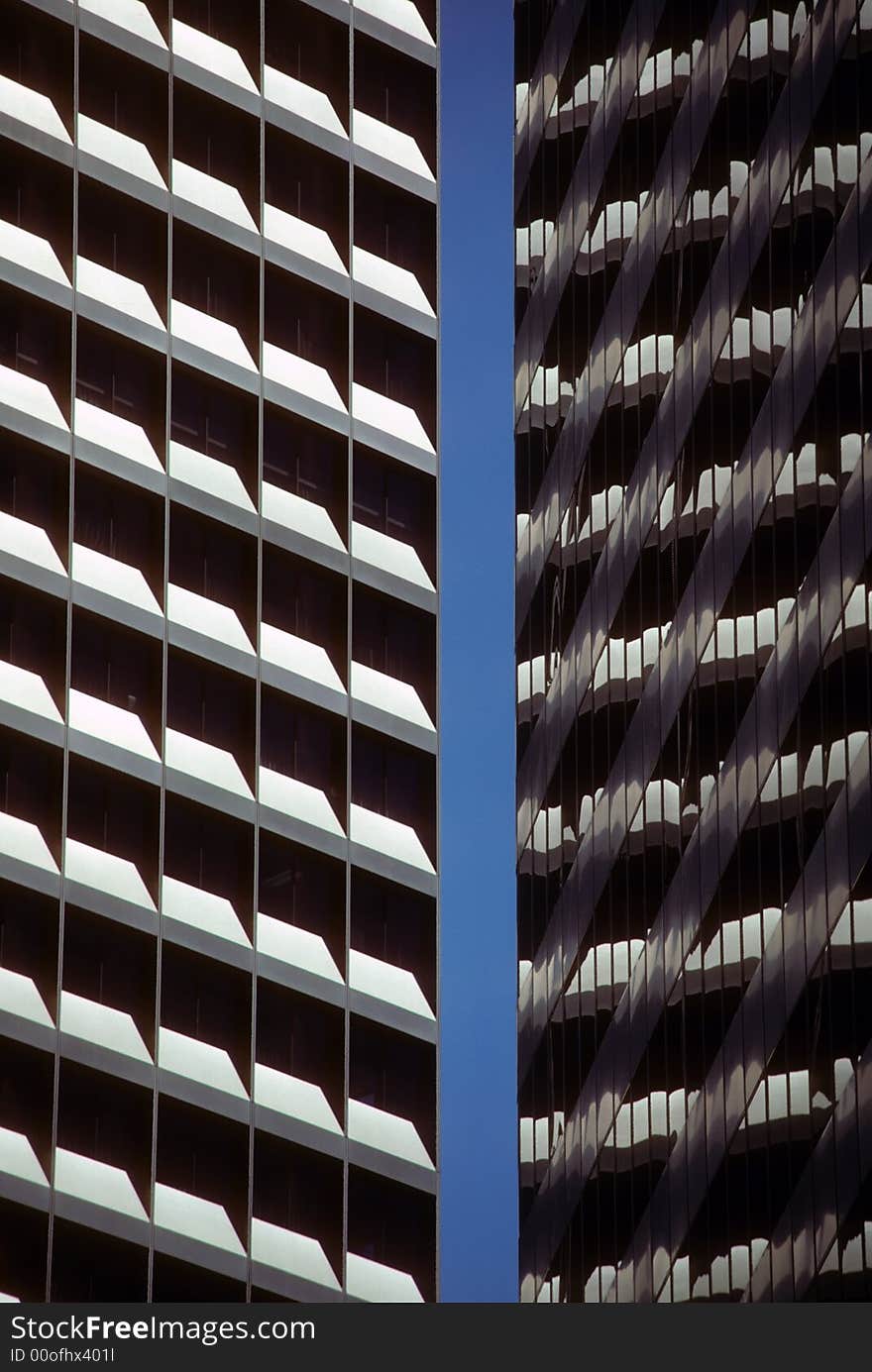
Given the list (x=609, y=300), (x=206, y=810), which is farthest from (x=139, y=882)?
(x=609, y=300)

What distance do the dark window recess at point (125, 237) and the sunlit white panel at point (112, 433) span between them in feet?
12.3

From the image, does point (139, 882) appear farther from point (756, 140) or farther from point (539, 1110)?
point (756, 140)

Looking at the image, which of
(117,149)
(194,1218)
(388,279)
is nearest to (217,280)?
Result: (117,149)

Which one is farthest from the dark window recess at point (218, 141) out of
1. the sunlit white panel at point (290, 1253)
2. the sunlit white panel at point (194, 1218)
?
the sunlit white panel at point (290, 1253)

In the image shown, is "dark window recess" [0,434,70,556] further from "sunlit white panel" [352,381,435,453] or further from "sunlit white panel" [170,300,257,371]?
"sunlit white panel" [352,381,435,453]

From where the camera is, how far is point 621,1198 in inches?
3600

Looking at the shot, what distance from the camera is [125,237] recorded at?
303ft

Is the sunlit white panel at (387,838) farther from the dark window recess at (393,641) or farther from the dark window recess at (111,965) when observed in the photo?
the dark window recess at (111,965)

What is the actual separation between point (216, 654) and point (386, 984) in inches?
420

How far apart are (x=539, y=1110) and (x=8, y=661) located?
25052 millimetres

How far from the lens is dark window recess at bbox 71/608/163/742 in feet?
290

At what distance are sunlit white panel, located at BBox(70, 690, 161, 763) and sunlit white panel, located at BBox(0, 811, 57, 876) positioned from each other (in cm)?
336

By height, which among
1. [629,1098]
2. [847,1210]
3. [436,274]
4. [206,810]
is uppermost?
[436,274]

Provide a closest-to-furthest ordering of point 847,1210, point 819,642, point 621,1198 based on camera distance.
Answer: point 847,1210 < point 819,642 < point 621,1198
